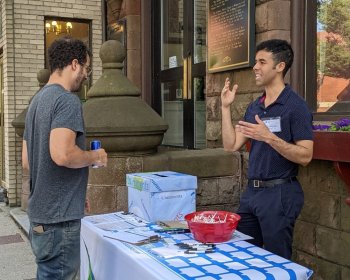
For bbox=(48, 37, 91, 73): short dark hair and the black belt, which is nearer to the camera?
bbox=(48, 37, 91, 73): short dark hair

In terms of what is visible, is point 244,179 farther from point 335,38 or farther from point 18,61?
point 18,61

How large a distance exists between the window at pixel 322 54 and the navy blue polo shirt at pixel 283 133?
1.16 m

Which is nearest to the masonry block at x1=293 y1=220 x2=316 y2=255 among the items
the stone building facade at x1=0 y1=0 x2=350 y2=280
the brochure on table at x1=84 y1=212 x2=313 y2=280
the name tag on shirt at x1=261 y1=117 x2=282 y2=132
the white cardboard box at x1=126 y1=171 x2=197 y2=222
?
the stone building facade at x1=0 y1=0 x2=350 y2=280

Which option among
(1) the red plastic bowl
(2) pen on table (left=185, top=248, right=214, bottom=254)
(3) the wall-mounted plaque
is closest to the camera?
(2) pen on table (left=185, top=248, right=214, bottom=254)

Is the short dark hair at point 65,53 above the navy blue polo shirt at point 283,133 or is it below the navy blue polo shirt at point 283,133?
above

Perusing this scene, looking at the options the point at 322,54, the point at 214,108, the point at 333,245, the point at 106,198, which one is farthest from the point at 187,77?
the point at 333,245

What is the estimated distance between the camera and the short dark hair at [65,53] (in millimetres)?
2682

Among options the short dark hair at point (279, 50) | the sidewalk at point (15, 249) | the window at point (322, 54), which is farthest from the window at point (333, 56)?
the sidewalk at point (15, 249)

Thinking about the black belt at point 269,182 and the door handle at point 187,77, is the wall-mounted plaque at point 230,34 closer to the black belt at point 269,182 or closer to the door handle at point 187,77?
the door handle at point 187,77

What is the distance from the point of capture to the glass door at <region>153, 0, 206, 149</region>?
241 inches

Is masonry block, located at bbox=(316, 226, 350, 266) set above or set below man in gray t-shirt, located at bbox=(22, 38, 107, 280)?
below

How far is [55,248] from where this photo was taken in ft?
8.59

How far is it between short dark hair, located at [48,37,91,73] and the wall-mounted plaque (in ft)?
6.80

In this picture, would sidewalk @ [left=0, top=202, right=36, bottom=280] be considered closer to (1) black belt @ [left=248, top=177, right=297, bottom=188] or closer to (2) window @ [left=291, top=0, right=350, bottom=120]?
(1) black belt @ [left=248, top=177, right=297, bottom=188]
